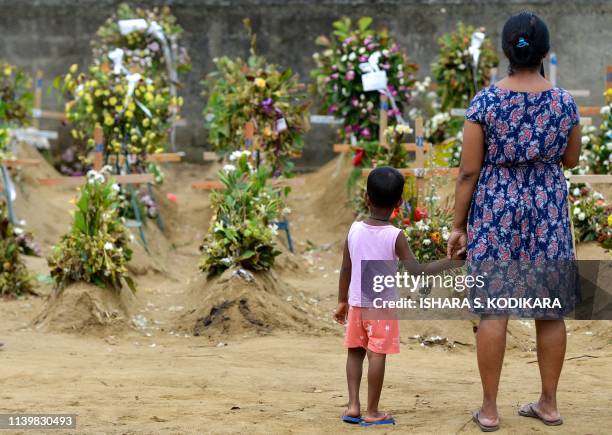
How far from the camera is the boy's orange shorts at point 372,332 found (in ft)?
16.0

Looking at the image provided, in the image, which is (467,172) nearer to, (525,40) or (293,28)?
(525,40)

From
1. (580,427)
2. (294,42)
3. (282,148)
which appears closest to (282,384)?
(580,427)

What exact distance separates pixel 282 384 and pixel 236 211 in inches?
99.6

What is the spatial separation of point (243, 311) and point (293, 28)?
8.41 metres

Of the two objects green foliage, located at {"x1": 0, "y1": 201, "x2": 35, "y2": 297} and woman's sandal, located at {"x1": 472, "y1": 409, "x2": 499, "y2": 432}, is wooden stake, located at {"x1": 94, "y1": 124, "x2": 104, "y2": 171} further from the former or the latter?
woman's sandal, located at {"x1": 472, "y1": 409, "x2": 499, "y2": 432}

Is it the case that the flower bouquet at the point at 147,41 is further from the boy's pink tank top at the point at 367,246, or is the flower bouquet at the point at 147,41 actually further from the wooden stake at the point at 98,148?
the boy's pink tank top at the point at 367,246

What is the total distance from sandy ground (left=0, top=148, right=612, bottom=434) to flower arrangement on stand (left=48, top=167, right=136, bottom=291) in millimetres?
353

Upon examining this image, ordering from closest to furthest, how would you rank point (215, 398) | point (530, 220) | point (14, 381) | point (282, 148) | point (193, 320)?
point (530, 220)
point (215, 398)
point (14, 381)
point (193, 320)
point (282, 148)

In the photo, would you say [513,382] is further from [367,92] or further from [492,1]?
[492,1]

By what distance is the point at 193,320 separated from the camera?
7.95 metres

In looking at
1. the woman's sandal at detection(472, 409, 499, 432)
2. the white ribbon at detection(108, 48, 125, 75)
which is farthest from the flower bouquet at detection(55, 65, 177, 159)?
the woman's sandal at detection(472, 409, 499, 432)

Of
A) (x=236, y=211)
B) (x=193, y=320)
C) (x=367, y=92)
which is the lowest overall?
(x=193, y=320)

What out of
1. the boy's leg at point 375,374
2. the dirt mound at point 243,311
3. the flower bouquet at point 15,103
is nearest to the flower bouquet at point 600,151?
the dirt mound at point 243,311

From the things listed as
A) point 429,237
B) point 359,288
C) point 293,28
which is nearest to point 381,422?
point 359,288
